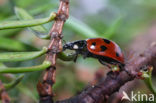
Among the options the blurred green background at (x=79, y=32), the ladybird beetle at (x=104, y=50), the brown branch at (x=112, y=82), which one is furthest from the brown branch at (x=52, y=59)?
the blurred green background at (x=79, y=32)

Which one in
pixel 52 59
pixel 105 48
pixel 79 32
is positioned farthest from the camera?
pixel 79 32

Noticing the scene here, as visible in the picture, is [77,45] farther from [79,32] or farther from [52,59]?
[52,59]

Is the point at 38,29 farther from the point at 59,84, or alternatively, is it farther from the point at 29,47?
the point at 59,84

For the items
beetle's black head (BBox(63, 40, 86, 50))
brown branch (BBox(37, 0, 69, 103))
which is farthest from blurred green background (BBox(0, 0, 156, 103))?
brown branch (BBox(37, 0, 69, 103))

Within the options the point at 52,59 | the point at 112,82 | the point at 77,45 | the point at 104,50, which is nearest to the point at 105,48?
the point at 104,50

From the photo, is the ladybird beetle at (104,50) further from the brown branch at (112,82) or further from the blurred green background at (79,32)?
the blurred green background at (79,32)

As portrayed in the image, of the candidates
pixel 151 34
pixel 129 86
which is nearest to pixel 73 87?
pixel 129 86
